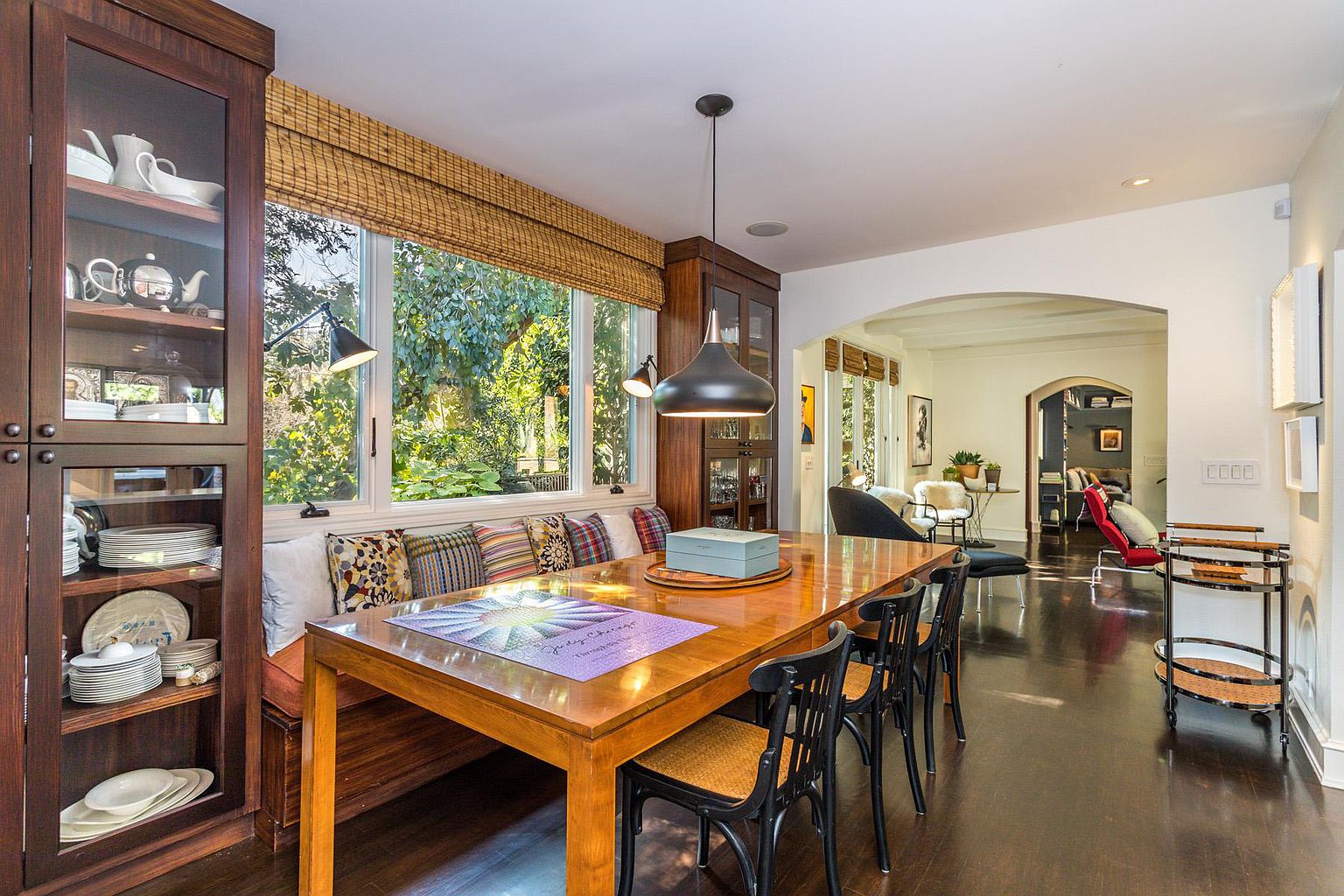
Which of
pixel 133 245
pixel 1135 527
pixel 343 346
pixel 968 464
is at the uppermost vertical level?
pixel 133 245

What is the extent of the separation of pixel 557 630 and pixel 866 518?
355 centimetres

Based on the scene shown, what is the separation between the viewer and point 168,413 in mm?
1908

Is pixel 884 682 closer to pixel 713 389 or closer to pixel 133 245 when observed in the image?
pixel 713 389

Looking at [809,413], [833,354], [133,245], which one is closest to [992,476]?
[833,354]

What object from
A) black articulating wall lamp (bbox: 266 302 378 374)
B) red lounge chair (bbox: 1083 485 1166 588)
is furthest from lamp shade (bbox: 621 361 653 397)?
red lounge chair (bbox: 1083 485 1166 588)

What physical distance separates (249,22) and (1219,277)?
433 cm

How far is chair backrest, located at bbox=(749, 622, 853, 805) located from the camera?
1.28 meters

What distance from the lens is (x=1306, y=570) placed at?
286cm

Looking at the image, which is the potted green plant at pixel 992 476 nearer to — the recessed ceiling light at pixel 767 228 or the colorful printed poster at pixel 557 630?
the recessed ceiling light at pixel 767 228

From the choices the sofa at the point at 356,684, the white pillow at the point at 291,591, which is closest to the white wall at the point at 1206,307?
the sofa at the point at 356,684

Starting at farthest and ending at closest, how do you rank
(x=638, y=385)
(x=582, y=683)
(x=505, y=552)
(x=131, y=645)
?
(x=638, y=385) → (x=505, y=552) → (x=131, y=645) → (x=582, y=683)

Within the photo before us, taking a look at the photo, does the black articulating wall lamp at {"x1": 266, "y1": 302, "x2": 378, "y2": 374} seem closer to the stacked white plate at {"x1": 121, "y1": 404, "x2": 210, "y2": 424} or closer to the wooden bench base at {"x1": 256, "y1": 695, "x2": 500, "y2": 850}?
the stacked white plate at {"x1": 121, "y1": 404, "x2": 210, "y2": 424}

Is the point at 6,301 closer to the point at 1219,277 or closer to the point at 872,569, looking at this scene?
the point at 872,569

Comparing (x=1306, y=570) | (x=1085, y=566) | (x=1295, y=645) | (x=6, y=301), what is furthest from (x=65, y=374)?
(x=1085, y=566)
